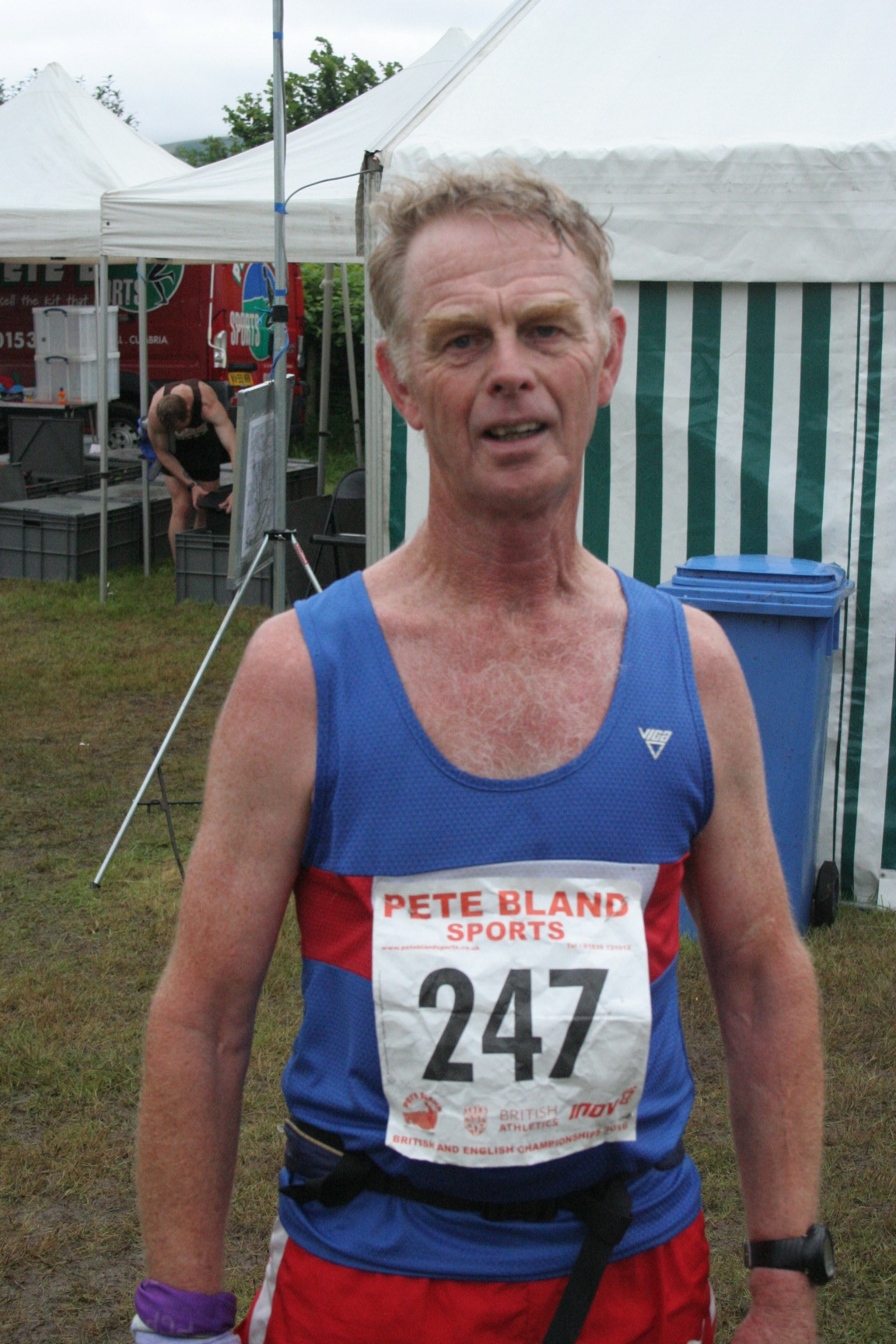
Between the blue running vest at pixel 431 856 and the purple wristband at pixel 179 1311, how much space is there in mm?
111

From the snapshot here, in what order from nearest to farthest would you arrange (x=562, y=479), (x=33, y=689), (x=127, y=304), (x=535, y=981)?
(x=535, y=981) < (x=562, y=479) < (x=33, y=689) < (x=127, y=304)

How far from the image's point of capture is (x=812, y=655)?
4078mm

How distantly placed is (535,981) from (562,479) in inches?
21.3

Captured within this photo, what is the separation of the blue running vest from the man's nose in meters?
0.29

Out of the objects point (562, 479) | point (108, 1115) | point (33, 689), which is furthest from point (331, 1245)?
point (33, 689)

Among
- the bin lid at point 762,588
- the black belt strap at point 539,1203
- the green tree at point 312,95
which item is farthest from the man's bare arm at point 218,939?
the green tree at point 312,95

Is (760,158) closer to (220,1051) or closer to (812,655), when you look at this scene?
(812,655)

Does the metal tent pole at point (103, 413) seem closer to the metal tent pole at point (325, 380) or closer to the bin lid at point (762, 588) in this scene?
the metal tent pole at point (325, 380)

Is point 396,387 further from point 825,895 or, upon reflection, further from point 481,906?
point 825,895

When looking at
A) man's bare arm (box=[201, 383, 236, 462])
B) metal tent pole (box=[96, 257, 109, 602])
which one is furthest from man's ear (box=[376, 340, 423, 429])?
metal tent pole (box=[96, 257, 109, 602])

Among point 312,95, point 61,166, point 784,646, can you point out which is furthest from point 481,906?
point 312,95

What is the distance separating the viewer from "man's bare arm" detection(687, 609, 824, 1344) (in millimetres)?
1468

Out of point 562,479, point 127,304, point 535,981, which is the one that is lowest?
point 535,981

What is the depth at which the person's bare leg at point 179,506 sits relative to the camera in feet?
33.9
